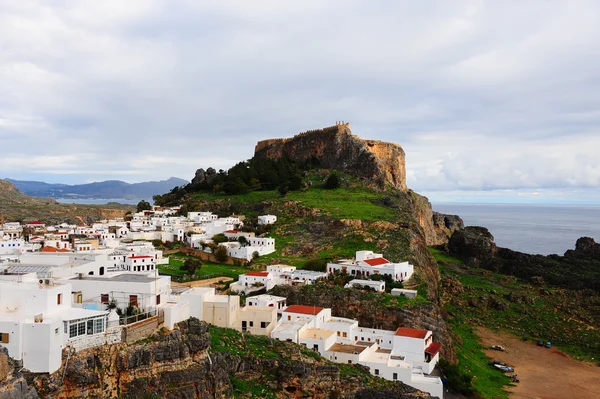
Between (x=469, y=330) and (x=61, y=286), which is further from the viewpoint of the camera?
(x=469, y=330)

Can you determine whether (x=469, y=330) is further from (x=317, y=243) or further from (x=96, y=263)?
(x=96, y=263)

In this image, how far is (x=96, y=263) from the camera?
28750mm

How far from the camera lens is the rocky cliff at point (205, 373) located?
15688 mm

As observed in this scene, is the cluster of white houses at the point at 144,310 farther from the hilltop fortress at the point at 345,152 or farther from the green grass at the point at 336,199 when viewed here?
the hilltop fortress at the point at 345,152

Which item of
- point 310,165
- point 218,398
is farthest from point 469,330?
point 310,165

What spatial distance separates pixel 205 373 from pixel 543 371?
28.3 meters

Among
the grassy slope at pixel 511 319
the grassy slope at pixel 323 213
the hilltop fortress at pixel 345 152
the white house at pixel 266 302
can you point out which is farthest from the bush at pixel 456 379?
the hilltop fortress at pixel 345 152

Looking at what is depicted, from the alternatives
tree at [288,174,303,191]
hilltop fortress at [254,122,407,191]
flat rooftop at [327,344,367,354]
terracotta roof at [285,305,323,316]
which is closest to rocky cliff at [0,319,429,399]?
flat rooftop at [327,344,367,354]

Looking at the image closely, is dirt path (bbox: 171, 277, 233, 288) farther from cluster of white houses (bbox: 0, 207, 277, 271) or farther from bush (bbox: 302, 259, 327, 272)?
bush (bbox: 302, 259, 327, 272)

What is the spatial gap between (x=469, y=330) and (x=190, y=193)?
58507 millimetres

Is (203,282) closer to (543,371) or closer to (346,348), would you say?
(346,348)

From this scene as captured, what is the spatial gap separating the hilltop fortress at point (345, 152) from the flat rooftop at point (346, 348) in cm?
4687

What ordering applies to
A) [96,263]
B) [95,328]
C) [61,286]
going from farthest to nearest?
[96,263] → [61,286] → [95,328]

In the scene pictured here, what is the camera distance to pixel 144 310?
807 inches
